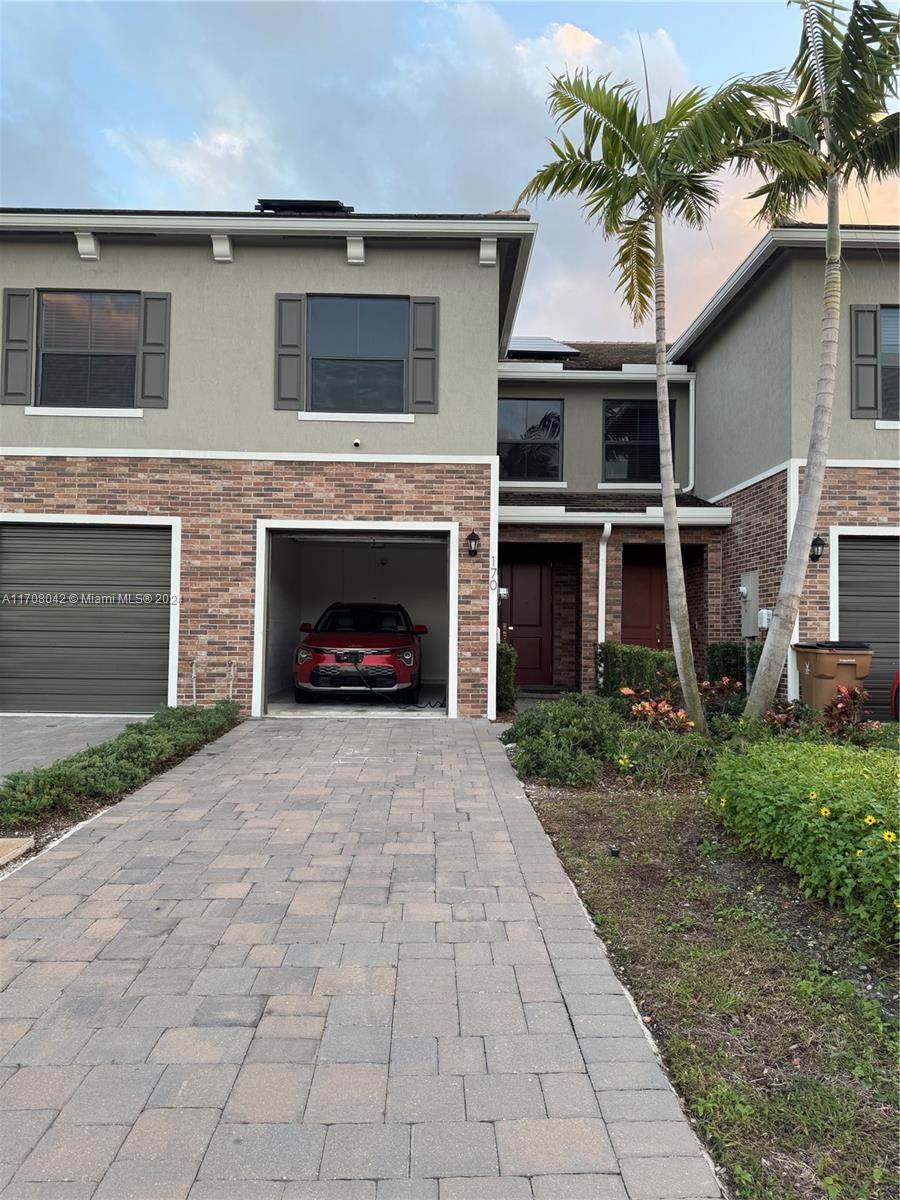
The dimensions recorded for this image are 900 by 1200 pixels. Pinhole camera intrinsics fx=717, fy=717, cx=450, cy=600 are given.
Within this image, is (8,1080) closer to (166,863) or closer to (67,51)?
(166,863)

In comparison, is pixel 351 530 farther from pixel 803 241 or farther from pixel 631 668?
pixel 803 241

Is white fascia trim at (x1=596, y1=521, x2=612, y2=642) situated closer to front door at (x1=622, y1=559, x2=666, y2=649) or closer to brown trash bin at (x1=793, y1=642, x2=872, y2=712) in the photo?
front door at (x1=622, y1=559, x2=666, y2=649)

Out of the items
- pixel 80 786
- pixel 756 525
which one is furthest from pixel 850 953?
pixel 756 525

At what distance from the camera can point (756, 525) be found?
10734 mm

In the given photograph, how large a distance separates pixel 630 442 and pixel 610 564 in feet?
9.96

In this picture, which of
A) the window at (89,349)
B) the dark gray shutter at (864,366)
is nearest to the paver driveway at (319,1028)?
the window at (89,349)

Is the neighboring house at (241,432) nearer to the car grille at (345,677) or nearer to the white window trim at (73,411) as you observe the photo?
the white window trim at (73,411)

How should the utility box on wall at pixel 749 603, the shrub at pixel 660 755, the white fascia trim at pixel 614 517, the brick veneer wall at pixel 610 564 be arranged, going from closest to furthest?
the shrub at pixel 660 755, the utility box on wall at pixel 749 603, the white fascia trim at pixel 614 517, the brick veneer wall at pixel 610 564

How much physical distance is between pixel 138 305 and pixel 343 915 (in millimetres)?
9073

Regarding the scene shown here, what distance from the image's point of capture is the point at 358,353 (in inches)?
383

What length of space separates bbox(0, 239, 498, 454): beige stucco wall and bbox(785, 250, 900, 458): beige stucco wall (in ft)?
13.4

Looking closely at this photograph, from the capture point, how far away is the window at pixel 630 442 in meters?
13.8

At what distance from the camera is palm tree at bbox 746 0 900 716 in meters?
6.58

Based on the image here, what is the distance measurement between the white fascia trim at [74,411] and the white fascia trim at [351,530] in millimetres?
2308
